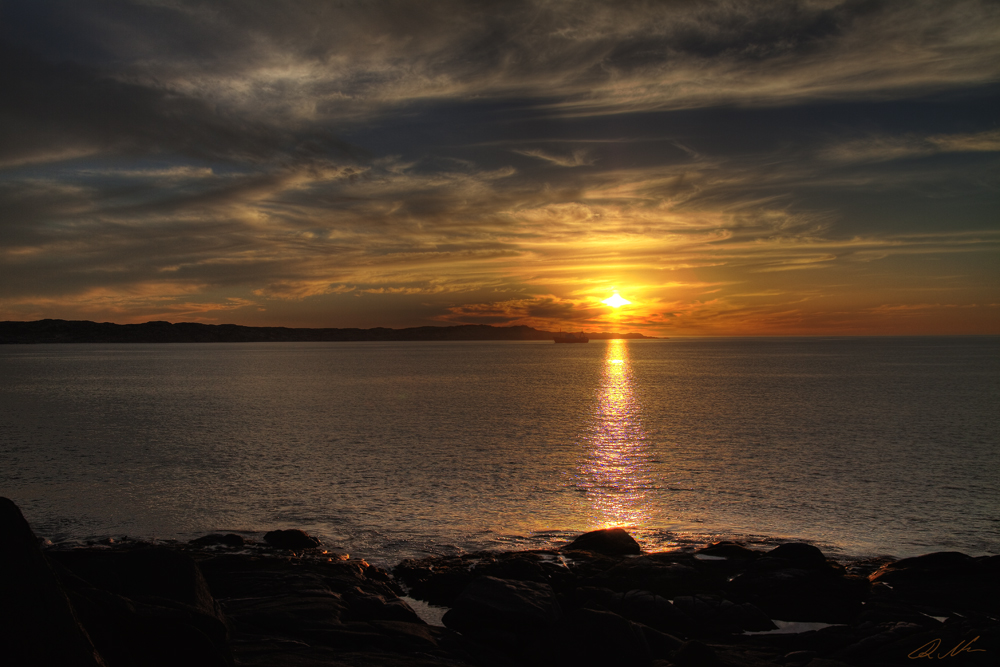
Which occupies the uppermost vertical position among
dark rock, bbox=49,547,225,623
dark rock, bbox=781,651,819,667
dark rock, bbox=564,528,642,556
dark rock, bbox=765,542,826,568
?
dark rock, bbox=49,547,225,623

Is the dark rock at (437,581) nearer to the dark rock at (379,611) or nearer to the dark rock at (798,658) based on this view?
the dark rock at (379,611)

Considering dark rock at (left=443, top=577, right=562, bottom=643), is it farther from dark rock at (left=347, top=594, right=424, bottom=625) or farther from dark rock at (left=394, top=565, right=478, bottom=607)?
dark rock at (left=394, top=565, right=478, bottom=607)

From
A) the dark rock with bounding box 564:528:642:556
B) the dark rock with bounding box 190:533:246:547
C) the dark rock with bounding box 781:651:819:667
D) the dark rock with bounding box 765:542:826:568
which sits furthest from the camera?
the dark rock with bounding box 190:533:246:547

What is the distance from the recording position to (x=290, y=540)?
16828 millimetres

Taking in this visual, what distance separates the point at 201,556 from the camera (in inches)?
596

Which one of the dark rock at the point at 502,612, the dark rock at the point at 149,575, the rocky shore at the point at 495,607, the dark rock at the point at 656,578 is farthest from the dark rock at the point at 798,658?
the dark rock at the point at 149,575

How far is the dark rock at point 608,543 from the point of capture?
54.0ft

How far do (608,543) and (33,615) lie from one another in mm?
13170

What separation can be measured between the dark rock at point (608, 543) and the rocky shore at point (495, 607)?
74mm

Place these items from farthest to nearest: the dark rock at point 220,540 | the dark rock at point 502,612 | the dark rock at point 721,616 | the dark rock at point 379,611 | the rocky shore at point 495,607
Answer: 1. the dark rock at point 220,540
2. the dark rock at point 721,616
3. the dark rock at point 379,611
4. the dark rock at point 502,612
5. the rocky shore at point 495,607

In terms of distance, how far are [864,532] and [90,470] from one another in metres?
30.4
